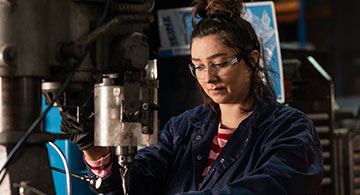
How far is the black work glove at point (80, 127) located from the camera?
3.88ft

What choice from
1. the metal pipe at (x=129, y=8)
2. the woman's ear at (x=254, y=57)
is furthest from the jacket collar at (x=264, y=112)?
the metal pipe at (x=129, y=8)

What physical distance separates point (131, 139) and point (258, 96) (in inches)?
27.3

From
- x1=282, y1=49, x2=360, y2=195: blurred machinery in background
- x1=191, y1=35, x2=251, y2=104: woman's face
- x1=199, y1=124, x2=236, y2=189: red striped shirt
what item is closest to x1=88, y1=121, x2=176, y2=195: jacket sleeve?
x1=199, y1=124, x2=236, y2=189: red striped shirt

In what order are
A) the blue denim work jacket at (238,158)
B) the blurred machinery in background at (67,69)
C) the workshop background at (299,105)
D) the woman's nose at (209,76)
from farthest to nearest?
the workshop background at (299,105)
the woman's nose at (209,76)
the blue denim work jacket at (238,158)
the blurred machinery in background at (67,69)

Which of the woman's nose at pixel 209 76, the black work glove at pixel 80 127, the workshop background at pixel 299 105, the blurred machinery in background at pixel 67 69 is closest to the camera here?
the blurred machinery in background at pixel 67 69

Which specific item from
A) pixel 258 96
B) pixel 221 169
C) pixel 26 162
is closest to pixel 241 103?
pixel 258 96

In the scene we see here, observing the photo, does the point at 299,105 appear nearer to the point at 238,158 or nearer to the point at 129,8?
the point at 238,158

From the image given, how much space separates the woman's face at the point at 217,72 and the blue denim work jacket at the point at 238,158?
0.35 feet

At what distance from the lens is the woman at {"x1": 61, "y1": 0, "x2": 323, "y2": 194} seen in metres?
1.42

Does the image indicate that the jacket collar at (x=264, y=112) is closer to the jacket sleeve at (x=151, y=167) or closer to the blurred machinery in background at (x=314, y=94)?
the jacket sleeve at (x=151, y=167)

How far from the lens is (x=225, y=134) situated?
1699 mm

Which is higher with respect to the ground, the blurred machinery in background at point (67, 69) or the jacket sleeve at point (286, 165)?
the blurred machinery in background at point (67, 69)

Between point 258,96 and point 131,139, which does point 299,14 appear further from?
point 131,139

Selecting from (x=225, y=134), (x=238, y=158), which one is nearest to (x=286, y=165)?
(x=238, y=158)
